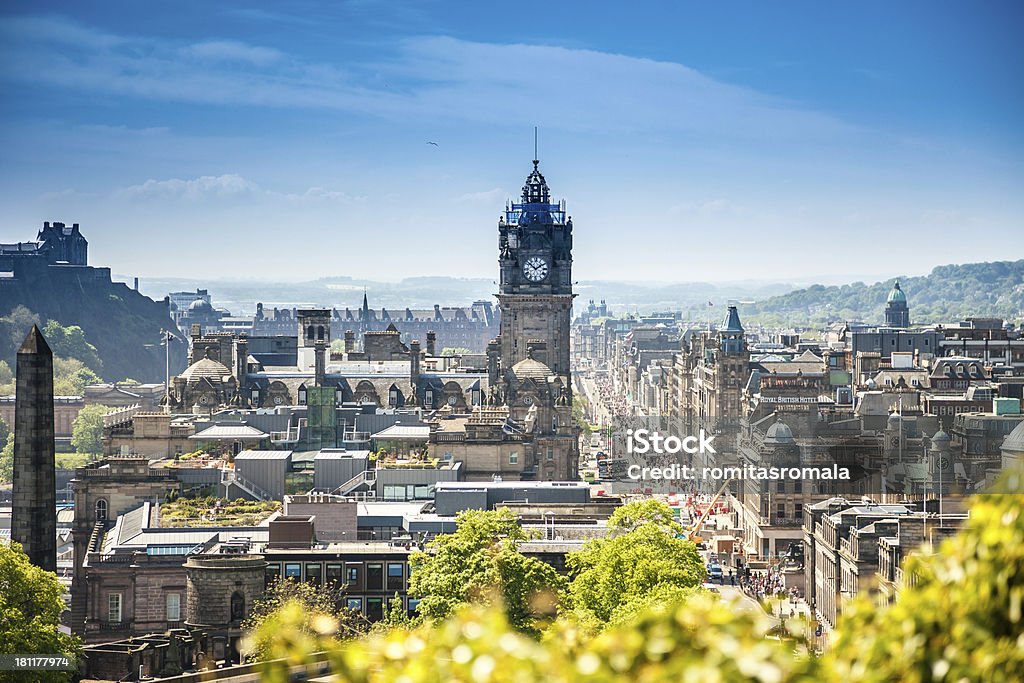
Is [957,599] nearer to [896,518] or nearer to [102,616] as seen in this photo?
[102,616]

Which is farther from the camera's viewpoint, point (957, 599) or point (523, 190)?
point (523, 190)

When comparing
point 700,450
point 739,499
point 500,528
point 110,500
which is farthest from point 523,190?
point 500,528

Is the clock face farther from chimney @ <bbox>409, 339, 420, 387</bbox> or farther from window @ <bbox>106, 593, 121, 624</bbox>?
window @ <bbox>106, 593, 121, 624</bbox>

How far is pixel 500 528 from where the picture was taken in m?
64.9

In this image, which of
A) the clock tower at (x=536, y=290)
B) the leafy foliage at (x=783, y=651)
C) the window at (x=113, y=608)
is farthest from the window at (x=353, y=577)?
the clock tower at (x=536, y=290)

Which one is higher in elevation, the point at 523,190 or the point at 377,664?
the point at 523,190

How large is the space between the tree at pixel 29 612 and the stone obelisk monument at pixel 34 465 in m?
6.02

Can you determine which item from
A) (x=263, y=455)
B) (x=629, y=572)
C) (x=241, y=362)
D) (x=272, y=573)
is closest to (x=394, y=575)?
(x=272, y=573)

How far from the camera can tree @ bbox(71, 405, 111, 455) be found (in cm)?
17138

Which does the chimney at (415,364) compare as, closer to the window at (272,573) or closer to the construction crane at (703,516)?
the construction crane at (703,516)

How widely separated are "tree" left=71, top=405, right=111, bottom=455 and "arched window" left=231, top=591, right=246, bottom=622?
107169 mm

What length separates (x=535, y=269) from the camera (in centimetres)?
14738

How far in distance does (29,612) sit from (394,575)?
1786 centimetres

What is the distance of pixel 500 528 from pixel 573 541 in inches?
214
